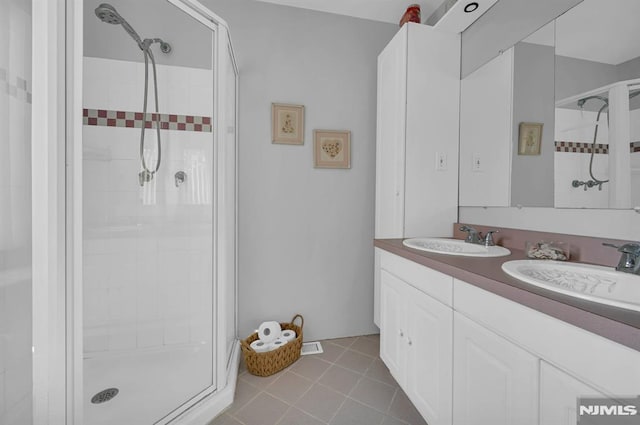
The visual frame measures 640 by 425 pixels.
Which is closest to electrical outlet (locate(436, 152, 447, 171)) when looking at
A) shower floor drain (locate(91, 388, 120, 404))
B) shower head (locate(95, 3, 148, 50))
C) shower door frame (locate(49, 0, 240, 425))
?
shower door frame (locate(49, 0, 240, 425))

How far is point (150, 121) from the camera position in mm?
1669

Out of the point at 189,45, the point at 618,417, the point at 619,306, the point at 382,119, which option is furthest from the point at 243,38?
the point at 618,417

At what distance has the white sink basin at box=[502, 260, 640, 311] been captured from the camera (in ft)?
2.33

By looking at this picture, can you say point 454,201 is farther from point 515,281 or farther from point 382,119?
point 515,281

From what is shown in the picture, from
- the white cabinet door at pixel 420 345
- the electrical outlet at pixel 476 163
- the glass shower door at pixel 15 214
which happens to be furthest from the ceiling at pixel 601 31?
the glass shower door at pixel 15 214

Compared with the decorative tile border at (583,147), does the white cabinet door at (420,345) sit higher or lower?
lower

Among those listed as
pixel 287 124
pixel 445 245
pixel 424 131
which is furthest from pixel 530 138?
pixel 287 124

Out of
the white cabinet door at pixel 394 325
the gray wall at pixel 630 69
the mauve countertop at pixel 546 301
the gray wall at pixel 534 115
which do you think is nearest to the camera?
the mauve countertop at pixel 546 301

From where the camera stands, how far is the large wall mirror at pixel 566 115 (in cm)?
92

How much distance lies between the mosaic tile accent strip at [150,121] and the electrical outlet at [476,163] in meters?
1.62

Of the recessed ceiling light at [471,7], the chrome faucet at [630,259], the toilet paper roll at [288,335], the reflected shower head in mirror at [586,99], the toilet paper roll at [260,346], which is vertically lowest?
the toilet paper roll at [260,346]

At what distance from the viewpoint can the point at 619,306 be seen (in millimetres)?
530

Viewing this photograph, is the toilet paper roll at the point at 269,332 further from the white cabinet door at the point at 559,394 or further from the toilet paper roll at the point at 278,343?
the white cabinet door at the point at 559,394

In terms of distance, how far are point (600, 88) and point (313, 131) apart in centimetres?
150
